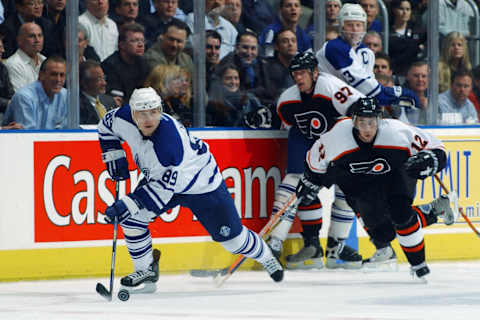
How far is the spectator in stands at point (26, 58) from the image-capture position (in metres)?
6.33

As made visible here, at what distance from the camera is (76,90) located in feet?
21.7

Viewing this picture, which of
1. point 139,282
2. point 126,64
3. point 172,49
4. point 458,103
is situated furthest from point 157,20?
point 458,103

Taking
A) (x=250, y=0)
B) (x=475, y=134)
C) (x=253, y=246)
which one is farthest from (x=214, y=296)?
(x=475, y=134)

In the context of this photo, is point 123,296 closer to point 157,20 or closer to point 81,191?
point 81,191

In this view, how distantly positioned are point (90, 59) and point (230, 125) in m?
1.04

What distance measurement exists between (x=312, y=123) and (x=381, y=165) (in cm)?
75

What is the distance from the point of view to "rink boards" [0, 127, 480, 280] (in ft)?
21.2

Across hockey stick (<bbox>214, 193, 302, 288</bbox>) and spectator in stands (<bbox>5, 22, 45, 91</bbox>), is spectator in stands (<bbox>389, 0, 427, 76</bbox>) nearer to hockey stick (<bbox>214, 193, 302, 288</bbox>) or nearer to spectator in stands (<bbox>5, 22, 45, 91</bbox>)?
hockey stick (<bbox>214, 193, 302, 288</bbox>)

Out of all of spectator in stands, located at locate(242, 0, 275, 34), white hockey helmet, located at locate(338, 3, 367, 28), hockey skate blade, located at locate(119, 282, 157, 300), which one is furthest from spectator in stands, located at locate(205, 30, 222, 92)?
hockey skate blade, located at locate(119, 282, 157, 300)

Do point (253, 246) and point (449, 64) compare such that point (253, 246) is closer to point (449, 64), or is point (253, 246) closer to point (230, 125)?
point (230, 125)

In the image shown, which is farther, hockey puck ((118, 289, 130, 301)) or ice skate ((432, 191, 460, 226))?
ice skate ((432, 191, 460, 226))

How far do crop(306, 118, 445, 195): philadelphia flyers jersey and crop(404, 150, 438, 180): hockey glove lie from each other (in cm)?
15

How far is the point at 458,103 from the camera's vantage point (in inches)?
309

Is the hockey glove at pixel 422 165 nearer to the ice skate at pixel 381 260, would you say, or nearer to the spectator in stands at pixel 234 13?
the ice skate at pixel 381 260
